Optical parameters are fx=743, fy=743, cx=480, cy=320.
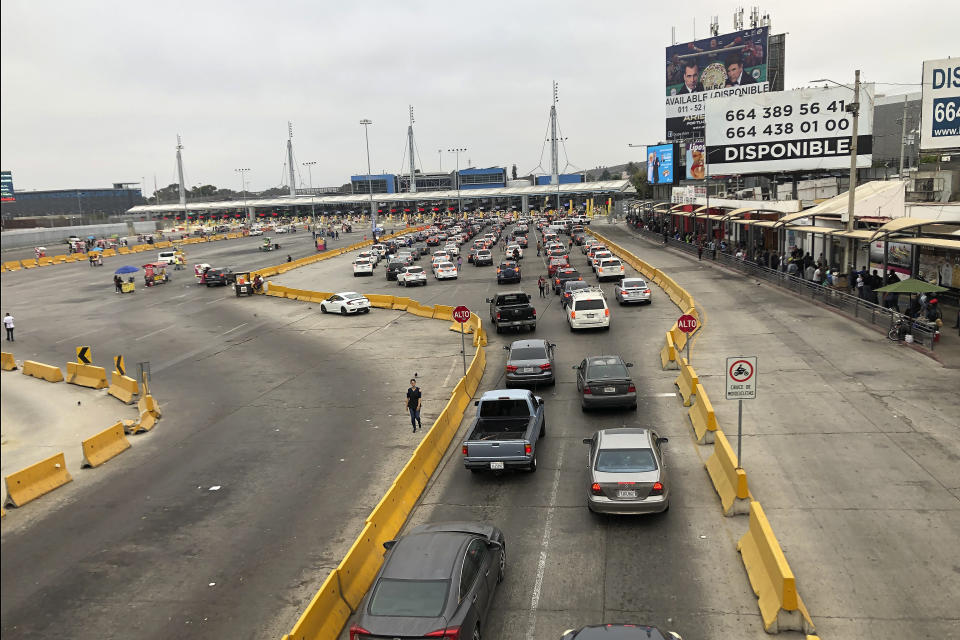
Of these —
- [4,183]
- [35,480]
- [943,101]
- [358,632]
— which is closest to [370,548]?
[358,632]

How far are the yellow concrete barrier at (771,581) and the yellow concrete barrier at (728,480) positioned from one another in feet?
5.37

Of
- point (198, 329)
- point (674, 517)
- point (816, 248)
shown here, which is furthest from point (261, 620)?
point (816, 248)

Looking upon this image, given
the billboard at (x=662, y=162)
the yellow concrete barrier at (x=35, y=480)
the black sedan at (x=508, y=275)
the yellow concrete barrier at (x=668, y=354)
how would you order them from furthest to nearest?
the billboard at (x=662, y=162) → the black sedan at (x=508, y=275) → the yellow concrete barrier at (x=668, y=354) → the yellow concrete barrier at (x=35, y=480)

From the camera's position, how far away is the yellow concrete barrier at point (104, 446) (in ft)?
60.0

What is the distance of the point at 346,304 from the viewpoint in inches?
1624

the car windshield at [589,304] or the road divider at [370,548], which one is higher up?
the car windshield at [589,304]

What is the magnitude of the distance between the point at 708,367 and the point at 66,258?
88.0 m

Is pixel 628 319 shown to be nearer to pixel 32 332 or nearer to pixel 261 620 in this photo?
pixel 261 620

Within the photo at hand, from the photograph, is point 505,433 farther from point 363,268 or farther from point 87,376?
point 363,268

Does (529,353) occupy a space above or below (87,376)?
above

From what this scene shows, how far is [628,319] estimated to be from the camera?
33562 mm

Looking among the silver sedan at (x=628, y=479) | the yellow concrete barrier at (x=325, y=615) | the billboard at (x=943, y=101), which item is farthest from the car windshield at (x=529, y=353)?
the billboard at (x=943, y=101)

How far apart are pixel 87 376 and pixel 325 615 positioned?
22.9 meters

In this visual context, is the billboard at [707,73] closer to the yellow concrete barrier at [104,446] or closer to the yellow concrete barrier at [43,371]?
the yellow concrete barrier at [43,371]
